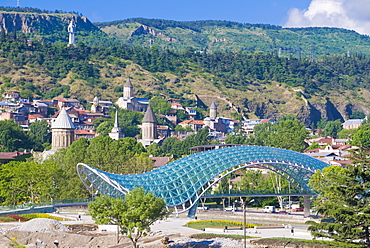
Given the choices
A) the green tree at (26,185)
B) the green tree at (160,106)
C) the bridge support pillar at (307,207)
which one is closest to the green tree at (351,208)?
the bridge support pillar at (307,207)

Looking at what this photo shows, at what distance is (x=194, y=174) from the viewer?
67.5 m

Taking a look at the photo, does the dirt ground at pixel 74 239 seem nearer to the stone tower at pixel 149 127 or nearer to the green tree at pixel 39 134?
the green tree at pixel 39 134

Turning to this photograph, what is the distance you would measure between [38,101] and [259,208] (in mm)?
105487

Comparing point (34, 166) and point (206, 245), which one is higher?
point (34, 166)

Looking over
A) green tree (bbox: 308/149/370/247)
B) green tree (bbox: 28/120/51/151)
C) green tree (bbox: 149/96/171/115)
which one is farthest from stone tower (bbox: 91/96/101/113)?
green tree (bbox: 308/149/370/247)

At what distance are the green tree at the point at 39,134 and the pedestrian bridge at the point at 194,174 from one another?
74996 millimetres

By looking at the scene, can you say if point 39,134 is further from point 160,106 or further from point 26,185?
point 26,185

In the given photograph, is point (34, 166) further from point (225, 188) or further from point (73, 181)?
point (225, 188)

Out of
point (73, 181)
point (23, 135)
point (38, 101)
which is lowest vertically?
point (73, 181)

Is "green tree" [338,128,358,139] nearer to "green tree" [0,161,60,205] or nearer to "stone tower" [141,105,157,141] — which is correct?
"stone tower" [141,105,157,141]

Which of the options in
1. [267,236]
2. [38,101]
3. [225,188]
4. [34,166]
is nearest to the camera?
[267,236]

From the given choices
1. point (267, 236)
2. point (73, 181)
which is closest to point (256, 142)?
point (73, 181)

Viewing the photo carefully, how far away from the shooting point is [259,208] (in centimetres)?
8725

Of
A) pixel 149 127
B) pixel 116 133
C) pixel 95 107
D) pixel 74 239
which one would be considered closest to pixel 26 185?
pixel 74 239
